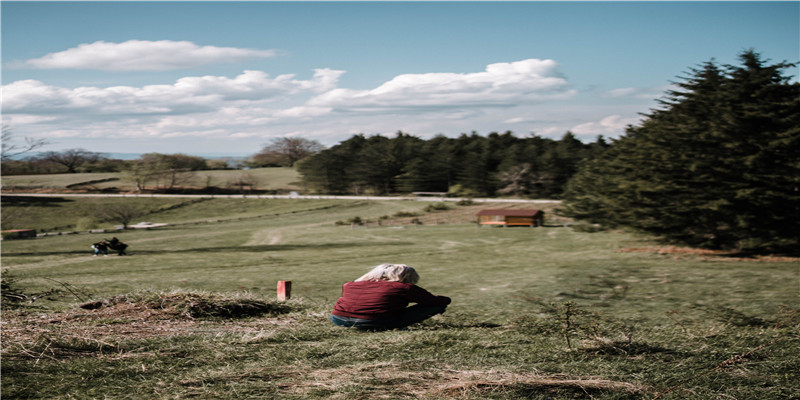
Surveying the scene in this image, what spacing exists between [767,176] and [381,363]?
19996mm

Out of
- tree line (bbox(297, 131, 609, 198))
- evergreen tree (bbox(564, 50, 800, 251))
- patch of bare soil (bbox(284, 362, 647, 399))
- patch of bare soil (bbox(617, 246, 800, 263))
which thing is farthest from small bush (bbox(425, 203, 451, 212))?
patch of bare soil (bbox(284, 362, 647, 399))

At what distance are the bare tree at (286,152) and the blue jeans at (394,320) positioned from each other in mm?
134686

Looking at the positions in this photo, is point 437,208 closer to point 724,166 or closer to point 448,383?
point 724,166

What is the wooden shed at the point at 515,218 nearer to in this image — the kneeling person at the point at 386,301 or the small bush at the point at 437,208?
the small bush at the point at 437,208

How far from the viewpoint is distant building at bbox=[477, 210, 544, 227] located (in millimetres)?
43250

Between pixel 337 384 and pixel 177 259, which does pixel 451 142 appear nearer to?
pixel 177 259

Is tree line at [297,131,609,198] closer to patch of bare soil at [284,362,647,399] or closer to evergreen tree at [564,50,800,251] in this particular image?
evergreen tree at [564,50,800,251]

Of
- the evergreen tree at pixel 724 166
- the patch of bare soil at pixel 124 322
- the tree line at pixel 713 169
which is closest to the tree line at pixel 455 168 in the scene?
the tree line at pixel 713 169

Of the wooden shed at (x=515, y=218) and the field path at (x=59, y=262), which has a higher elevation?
the wooden shed at (x=515, y=218)

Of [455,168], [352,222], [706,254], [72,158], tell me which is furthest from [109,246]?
[72,158]

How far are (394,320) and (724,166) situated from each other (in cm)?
1901

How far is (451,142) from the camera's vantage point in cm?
10069

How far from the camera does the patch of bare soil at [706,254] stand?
22.7m

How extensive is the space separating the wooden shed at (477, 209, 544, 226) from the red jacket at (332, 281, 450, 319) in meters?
35.9
